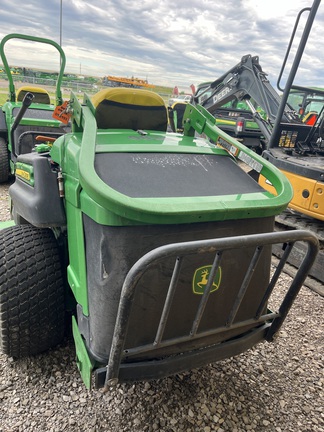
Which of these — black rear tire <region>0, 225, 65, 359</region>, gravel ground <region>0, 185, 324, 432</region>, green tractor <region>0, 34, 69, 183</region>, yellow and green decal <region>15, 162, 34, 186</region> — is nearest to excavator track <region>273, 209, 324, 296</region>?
gravel ground <region>0, 185, 324, 432</region>

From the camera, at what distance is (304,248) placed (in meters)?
3.74

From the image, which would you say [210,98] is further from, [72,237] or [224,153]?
[72,237]

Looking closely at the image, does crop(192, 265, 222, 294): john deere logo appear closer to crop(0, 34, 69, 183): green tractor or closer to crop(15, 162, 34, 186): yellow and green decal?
crop(15, 162, 34, 186): yellow and green decal

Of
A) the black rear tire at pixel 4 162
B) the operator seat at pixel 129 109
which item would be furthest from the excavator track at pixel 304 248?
the black rear tire at pixel 4 162

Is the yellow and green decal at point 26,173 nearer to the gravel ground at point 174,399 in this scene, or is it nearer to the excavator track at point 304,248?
the gravel ground at point 174,399

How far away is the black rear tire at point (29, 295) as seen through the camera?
193 centimetres

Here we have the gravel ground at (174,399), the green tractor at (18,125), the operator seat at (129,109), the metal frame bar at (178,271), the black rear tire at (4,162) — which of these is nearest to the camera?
the metal frame bar at (178,271)

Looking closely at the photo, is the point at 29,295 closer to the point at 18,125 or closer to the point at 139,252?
the point at 139,252

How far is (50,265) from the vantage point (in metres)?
2.02

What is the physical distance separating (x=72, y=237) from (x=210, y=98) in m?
5.15

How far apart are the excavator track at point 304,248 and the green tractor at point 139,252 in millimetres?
1793

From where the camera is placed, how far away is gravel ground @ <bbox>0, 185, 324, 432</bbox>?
1858 mm

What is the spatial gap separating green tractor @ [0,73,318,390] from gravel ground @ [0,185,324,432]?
0.19 m

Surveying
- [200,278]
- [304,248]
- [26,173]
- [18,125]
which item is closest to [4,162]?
[18,125]
